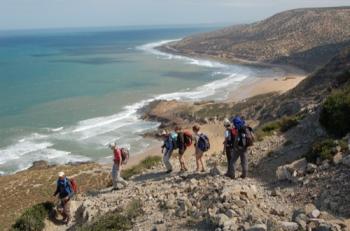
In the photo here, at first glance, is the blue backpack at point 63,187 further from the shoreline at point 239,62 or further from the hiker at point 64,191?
the shoreline at point 239,62

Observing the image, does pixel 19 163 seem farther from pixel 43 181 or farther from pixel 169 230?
pixel 169 230

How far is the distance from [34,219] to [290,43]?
9985cm

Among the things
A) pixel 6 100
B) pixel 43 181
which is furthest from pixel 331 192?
pixel 6 100

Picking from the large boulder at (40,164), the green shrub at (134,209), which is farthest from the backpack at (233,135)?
the large boulder at (40,164)

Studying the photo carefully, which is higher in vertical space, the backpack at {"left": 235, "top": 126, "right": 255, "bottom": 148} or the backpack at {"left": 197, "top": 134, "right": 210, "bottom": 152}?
the backpack at {"left": 235, "top": 126, "right": 255, "bottom": 148}

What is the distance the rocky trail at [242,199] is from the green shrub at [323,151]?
11.4 inches

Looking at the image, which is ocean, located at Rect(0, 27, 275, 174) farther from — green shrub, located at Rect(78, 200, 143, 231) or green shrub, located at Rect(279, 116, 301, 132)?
green shrub, located at Rect(78, 200, 143, 231)

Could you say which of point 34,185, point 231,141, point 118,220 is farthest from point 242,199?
point 34,185

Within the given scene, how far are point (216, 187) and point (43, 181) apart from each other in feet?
56.9

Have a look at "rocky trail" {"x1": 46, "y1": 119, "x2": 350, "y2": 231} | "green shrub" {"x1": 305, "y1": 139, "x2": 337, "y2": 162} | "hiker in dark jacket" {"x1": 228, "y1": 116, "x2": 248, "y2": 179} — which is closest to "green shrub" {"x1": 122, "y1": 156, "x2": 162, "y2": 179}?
"rocky trail" {"x1": 46, "y1": 119, "x2": 350, "y2": 231}

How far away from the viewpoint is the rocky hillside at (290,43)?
90.8 m

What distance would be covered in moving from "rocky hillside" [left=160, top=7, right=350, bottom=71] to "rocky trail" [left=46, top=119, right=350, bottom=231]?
68.3m

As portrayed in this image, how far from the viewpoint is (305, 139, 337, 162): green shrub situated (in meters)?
11.8

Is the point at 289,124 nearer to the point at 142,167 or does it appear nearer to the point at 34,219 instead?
the point at 142,167
